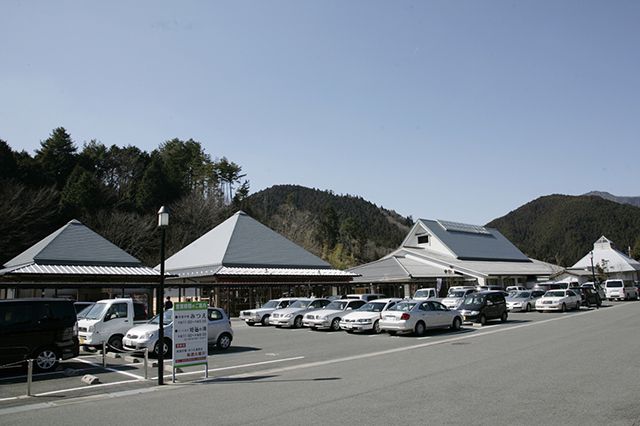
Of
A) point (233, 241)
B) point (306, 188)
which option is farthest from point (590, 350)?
point (306, 188)

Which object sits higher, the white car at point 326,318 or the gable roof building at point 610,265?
the gable roof building at point 610,265

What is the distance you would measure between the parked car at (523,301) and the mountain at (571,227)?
330ft

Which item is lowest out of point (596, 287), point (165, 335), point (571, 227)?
point (165, 335)

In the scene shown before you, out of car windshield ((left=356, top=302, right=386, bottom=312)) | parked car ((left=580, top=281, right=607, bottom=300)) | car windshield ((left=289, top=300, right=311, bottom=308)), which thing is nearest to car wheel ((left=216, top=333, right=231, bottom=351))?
car windshield ((left=356, top=302, right=386, bottom=312))

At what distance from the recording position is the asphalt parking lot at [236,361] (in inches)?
463

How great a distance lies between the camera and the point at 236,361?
51.9 feet

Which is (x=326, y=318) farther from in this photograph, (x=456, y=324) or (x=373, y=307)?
(x=456, y=324)

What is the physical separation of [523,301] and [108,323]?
28570 millimetres

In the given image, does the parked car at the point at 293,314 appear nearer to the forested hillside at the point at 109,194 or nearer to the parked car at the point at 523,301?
the parked car at the point at 523,301

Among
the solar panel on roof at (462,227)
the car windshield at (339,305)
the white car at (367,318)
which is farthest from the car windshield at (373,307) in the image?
the solar panel on roof at (462,227)

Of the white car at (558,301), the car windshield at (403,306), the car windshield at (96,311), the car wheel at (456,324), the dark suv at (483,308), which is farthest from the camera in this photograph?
the white car at (558,301)

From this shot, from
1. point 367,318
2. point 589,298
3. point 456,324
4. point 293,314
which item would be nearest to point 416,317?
point 367,318

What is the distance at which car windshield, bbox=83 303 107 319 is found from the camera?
718 inches

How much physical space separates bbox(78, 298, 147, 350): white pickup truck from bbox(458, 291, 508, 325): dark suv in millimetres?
16359
